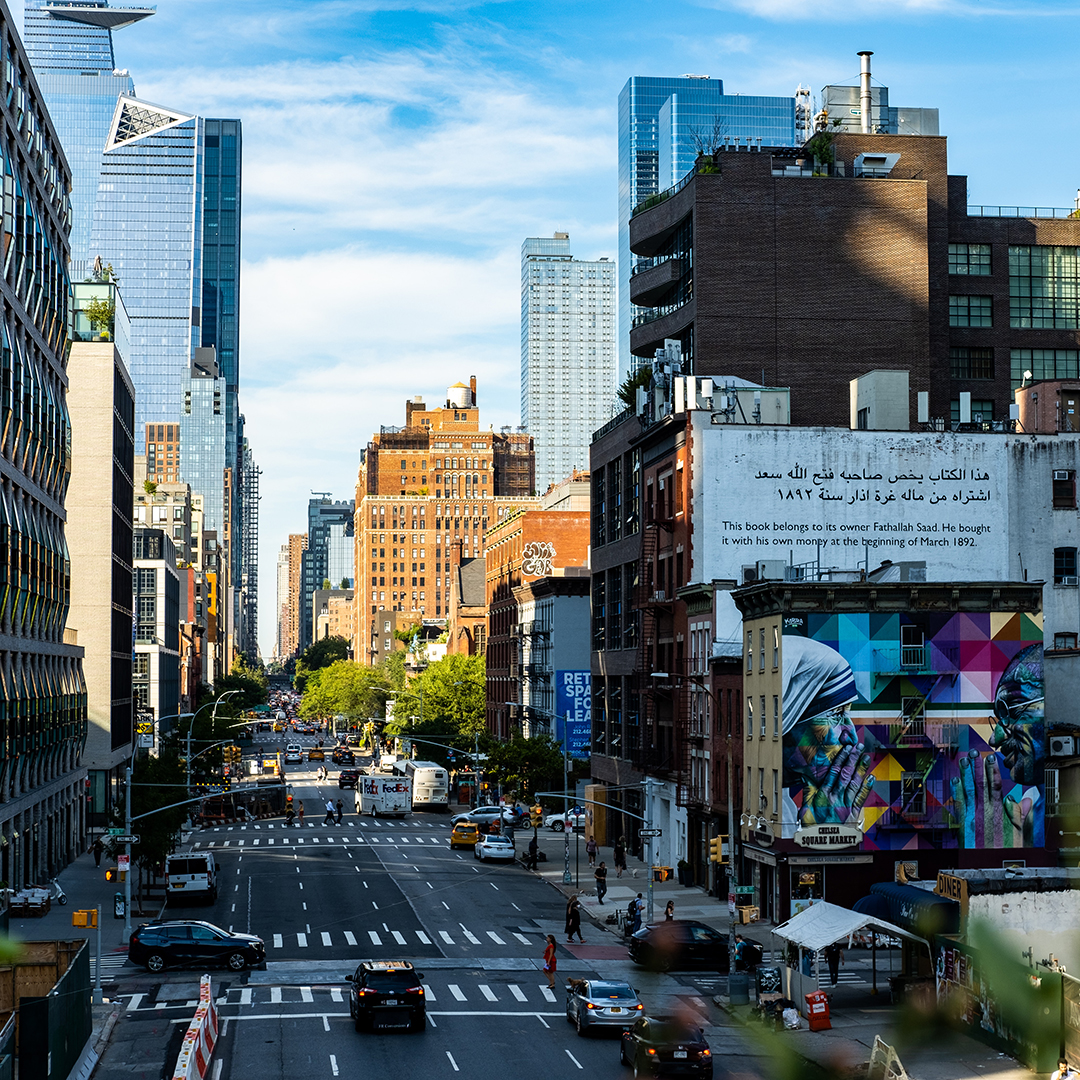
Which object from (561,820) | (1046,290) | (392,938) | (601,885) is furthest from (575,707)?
(392,938)

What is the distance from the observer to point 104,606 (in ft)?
340

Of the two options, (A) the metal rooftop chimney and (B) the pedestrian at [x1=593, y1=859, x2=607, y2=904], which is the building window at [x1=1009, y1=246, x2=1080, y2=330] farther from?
(B) the pedestrian at [x1=593, y1=859, x2=607, y2=904]

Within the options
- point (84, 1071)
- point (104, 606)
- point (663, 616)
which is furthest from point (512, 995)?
point (104, 606)

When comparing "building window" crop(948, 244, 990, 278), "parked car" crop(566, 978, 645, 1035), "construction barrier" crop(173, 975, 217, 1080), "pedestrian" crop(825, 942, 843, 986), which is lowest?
"pedestrian" crop(825, 942, 843, 986)

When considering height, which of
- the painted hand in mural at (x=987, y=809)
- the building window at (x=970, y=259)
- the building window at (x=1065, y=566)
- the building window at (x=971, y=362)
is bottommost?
the painted hand in mural at (x=987, y=809)

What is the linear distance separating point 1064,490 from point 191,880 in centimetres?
4384

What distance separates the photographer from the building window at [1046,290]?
9375 centimetres

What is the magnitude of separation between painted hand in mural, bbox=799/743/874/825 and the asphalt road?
9161mm

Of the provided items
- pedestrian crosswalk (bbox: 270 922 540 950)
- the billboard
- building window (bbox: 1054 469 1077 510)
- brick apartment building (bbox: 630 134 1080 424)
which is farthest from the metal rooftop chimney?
pedestrian crosswalk (bbox: 270 922 540 950)

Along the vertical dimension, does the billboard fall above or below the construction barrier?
above

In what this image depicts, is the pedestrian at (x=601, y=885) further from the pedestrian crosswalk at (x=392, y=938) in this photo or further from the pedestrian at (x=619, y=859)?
the pedestrian at (x=619, y=859)

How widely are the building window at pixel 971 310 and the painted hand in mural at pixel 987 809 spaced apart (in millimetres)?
42548

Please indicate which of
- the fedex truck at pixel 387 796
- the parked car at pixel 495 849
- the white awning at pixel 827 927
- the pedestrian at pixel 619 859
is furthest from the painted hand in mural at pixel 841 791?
the fedex truck at pixel 387 796

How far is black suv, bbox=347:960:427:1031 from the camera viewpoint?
37.1 m
